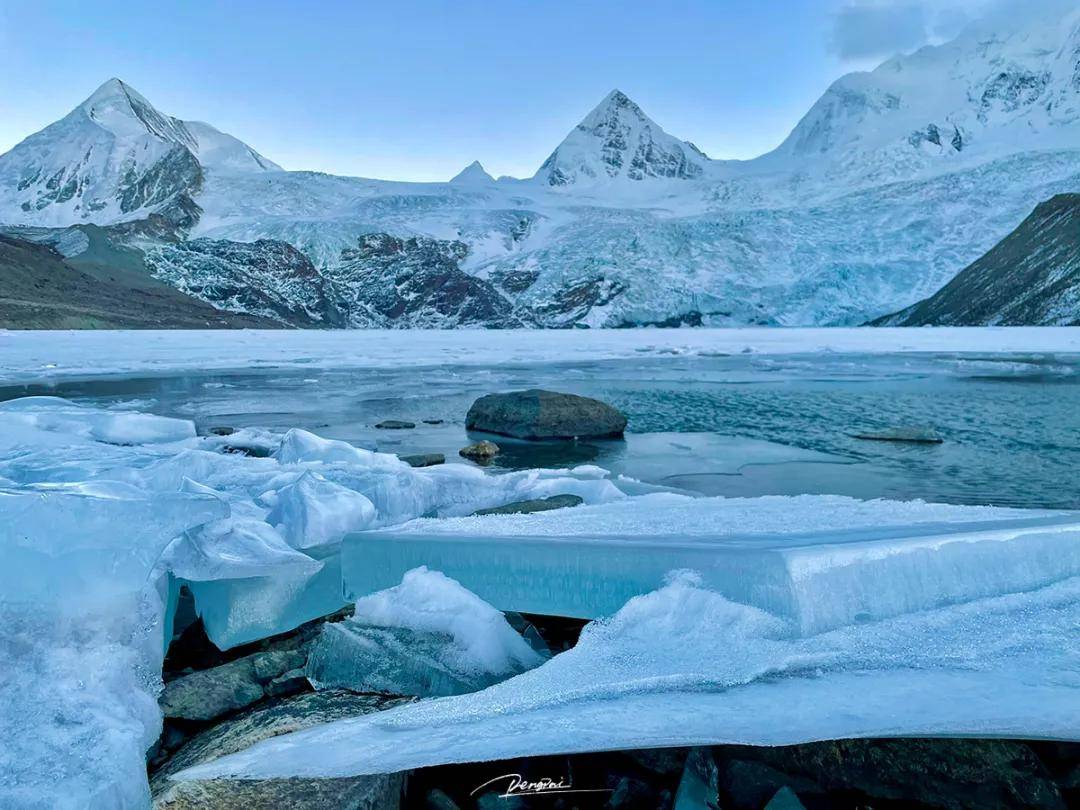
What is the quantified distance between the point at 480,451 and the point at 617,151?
188 metres

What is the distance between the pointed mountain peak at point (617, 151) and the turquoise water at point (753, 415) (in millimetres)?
163903

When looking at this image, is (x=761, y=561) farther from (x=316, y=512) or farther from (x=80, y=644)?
(x=316, y=512)

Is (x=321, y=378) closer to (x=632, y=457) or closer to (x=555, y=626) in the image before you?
(x=632, y=457)

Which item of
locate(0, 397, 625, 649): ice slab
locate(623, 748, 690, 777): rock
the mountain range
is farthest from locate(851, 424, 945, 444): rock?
the mountain range

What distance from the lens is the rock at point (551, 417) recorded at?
761cm

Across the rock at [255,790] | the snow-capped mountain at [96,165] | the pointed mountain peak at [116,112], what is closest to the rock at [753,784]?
the rock at [255,790]

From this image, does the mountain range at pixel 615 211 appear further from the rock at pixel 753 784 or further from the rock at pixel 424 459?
the rock at pixel 753 784

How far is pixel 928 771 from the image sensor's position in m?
1.65

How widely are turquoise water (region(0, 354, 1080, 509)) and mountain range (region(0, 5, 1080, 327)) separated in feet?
164

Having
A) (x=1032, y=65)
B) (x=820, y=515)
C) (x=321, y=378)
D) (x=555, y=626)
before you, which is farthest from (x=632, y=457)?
(x=1032, y=65)

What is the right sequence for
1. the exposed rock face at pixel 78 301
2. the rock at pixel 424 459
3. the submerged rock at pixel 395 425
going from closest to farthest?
1. the rock at pixel 424 459
2. the submerged rock at pixel 395 425
3. the exposed rock face at pixel 78 301

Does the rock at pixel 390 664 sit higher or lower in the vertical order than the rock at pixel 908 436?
higher

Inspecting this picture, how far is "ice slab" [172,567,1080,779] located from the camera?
5.29 feet

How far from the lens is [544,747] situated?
5.27ft
